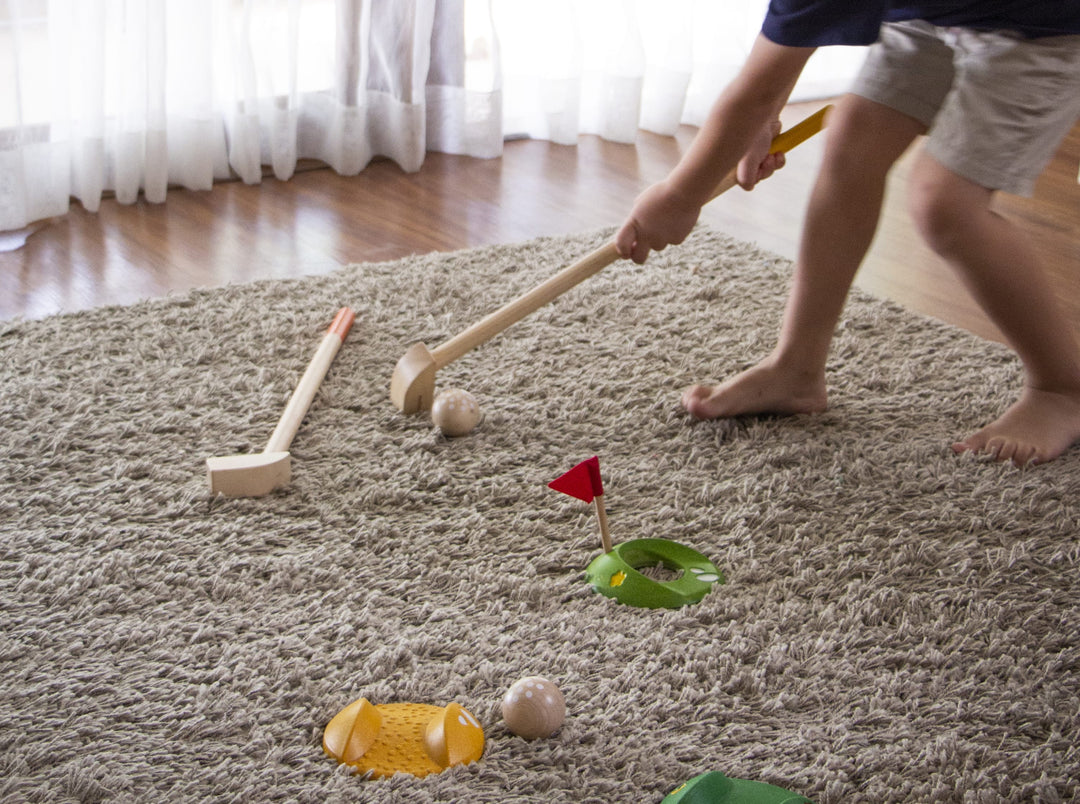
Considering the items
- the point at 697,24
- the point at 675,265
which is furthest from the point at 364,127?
the point at 697,24

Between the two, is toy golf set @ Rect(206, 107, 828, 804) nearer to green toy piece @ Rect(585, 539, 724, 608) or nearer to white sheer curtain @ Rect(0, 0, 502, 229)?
green toy piece @ Rect(585, 539, 724, 608)

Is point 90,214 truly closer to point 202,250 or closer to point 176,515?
point 202,250

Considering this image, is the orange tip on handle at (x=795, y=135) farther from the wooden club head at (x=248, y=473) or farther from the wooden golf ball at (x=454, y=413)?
the wooden club head at (x=248, y=473)

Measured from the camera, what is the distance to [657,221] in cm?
109

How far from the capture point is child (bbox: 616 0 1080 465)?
3.43 feet

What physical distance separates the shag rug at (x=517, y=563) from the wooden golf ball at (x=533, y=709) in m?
0.01

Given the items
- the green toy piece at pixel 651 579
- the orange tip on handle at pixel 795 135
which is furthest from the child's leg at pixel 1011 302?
the green toy piece at pixel 651 579

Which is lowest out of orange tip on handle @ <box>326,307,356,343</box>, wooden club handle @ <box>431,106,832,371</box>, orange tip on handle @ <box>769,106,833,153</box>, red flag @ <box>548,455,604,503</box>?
orange tip on handle @ <box>326,307,356,343</box>

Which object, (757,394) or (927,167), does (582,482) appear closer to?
(757,394)

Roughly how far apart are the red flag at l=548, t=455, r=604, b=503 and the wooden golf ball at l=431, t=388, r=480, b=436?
22cm

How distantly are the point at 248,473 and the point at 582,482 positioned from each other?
0.31 meters

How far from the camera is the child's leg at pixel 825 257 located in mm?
1154

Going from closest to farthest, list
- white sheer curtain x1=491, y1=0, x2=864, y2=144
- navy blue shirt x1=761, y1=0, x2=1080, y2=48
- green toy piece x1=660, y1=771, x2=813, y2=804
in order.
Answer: green toy piece x1=660, y1=771, x2=813, y2=804, navy blue shirt x1=761, y1=0, x2=1080, y2=48, white sheer curtain x1=491, y1=0, x2=864, y2=144

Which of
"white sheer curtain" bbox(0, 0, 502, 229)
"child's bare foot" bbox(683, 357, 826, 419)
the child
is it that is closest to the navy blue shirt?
the child
